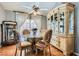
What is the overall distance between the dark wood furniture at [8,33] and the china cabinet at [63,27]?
65 cm

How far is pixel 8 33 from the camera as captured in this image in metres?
2.12

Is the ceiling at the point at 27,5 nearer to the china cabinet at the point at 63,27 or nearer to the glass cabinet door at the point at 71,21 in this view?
the china cabinet at the point at 63,27

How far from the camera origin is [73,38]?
2.14m

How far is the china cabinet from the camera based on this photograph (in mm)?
2117

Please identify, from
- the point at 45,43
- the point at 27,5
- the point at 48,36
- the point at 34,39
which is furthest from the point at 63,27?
the point at 27,5

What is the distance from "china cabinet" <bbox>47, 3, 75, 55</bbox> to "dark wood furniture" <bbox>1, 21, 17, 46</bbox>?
647 mm

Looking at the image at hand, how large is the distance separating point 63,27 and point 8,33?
100 centimetres

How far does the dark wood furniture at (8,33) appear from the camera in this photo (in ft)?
6.91

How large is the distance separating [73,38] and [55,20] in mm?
463

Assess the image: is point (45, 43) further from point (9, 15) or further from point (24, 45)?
point (9, 15)

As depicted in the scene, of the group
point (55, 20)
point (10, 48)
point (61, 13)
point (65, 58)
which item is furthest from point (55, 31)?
point (10, 48)

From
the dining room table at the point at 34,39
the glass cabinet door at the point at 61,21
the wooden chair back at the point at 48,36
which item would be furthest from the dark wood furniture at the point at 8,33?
the glass cabinet door at the point at 61,21

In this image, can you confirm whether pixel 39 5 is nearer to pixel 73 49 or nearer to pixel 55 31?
pixel 55 31

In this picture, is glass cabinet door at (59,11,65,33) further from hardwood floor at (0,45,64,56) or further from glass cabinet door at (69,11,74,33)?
hardwood floor at (0,45,64,56)
